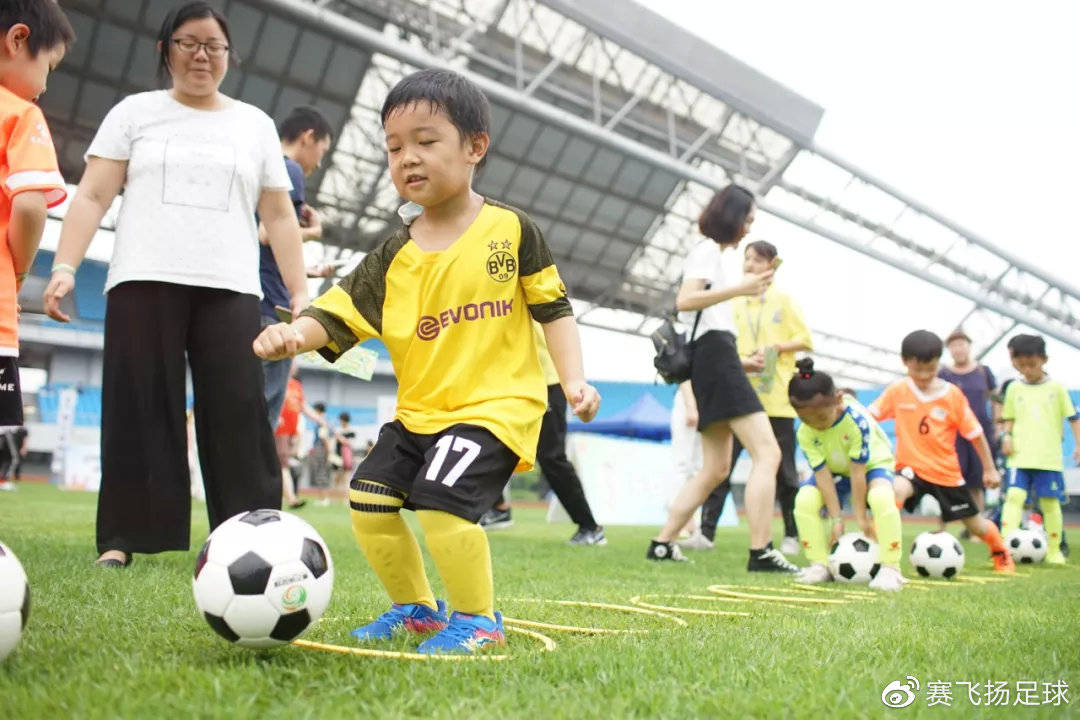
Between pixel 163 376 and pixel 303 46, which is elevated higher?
pixel 303 46

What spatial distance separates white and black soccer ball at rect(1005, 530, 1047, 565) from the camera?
21.9 feet

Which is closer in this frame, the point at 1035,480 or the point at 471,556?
the point at 471,556

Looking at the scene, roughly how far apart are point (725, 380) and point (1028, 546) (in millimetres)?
3097

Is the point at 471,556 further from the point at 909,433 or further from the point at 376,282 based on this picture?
the point at 909,433

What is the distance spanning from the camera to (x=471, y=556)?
227 cm

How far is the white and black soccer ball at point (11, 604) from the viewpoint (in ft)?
6.08

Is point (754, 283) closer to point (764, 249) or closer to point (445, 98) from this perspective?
point (764, 249)

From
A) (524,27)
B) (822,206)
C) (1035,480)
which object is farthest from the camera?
(822,206)

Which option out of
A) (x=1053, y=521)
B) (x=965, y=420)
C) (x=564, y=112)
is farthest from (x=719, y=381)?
(x=564, y=112)

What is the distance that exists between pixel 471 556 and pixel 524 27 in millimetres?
16330

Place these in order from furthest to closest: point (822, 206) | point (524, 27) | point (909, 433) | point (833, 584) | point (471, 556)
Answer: point (822, 206) < point (524, 27) < point (909, 433) < point (833, 584) < point (471, 556)

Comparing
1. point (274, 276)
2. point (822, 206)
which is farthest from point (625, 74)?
point (274, 276)

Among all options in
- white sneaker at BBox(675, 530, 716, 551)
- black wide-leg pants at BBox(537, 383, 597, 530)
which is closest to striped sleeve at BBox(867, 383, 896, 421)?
white sneaker at BBox(675, 530, 716, 551)

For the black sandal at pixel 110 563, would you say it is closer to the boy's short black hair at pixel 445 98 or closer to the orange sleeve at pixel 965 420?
the boy's short black hair at pixel 445 98
